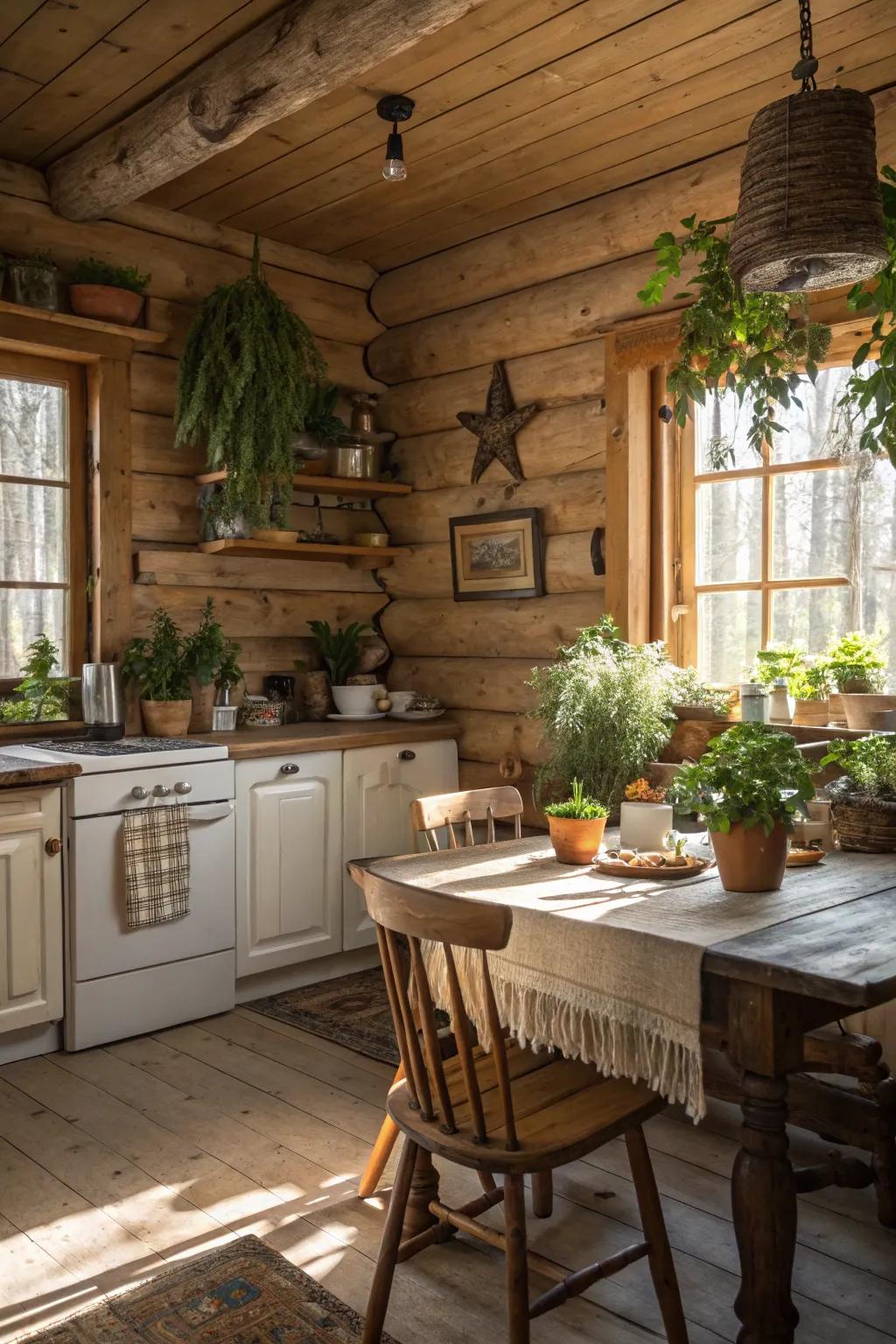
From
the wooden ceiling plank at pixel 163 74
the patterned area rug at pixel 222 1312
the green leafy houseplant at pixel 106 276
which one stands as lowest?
the patterned area rug at pixel 222 1312

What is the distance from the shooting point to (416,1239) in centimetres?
208

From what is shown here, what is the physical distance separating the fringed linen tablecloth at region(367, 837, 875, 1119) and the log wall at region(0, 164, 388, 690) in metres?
2.17

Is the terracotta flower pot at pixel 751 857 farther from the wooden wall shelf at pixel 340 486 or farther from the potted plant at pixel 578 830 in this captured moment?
the wooden wall shelf at pixel 340 486

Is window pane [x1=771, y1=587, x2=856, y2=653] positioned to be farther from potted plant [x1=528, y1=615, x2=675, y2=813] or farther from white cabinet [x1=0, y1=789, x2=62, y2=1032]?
white cabinet [x1=0, y1=789, x2=62, y2=1032]

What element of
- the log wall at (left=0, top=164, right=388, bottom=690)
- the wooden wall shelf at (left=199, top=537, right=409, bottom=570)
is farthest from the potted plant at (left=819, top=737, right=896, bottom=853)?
the log wall at (left=0, top=164, right=388, bottom=690)

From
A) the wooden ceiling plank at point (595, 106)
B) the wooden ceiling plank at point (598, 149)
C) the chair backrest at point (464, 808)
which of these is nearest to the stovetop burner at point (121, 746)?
the chair backrest at point (464, 808)

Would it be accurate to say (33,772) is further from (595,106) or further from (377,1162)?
(595,106)

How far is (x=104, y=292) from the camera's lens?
12.3ft

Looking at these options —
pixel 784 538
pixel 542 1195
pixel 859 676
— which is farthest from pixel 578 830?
pixel 784 538

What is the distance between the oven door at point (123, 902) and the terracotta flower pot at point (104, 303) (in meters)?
1.68

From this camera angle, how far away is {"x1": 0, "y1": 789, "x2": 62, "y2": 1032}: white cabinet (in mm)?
3141

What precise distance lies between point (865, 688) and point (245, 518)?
7.08 ft

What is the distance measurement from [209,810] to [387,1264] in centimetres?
187

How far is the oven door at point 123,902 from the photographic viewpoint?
3266 millimetres
